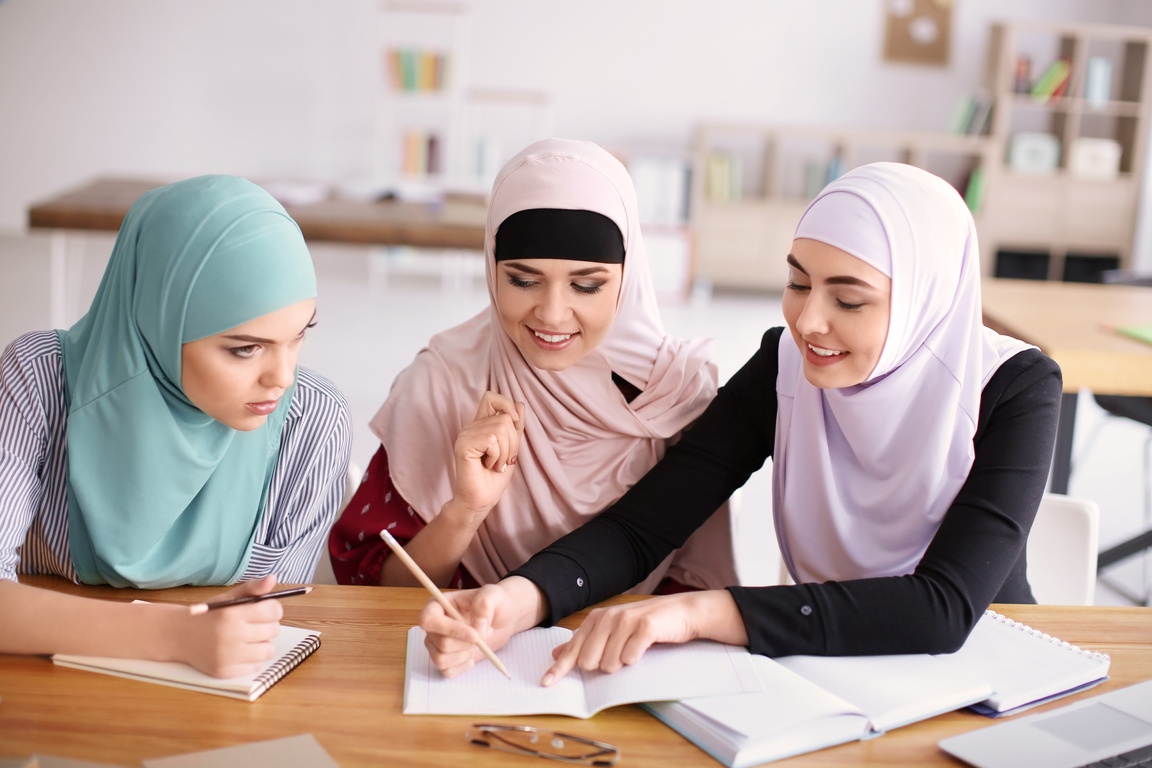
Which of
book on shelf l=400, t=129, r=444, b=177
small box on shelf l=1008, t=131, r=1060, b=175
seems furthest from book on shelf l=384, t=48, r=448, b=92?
small box on shelf l=1008, t=131, r=1060, b=175

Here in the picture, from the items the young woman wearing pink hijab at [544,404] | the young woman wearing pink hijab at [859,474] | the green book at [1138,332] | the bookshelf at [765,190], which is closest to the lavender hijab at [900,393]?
the young woman wearing pink hijab at [859,474]

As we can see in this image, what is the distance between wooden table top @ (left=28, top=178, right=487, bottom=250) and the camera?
144 inches

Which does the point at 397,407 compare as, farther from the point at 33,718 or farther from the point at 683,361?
the point at 33,718

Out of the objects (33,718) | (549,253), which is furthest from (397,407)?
(33,718)

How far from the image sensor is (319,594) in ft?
4.28

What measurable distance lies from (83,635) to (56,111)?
7385mm

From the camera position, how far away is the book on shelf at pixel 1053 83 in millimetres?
6734

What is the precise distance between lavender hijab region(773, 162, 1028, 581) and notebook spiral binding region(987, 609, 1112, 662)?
5.9 inches

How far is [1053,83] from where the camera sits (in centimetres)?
676

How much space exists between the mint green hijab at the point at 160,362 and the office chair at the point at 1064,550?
1295 millimetres

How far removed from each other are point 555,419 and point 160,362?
66 cm

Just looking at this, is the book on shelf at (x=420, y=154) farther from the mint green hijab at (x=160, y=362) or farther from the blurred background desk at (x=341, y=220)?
the mint green hijab at (x=160, y=362)

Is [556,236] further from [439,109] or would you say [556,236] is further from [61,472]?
[439,109]

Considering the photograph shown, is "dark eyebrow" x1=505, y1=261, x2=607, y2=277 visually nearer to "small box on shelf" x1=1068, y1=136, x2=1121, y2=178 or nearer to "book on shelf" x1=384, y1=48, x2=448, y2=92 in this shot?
"book on shelf" x1=384, y1=48, x2=448, y2=92
